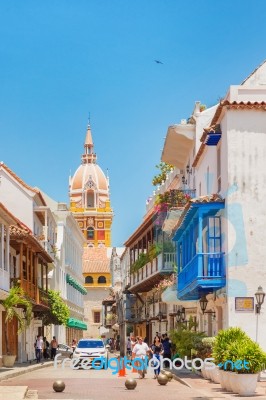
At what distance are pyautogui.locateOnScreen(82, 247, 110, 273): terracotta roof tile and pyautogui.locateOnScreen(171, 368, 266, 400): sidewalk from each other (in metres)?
104

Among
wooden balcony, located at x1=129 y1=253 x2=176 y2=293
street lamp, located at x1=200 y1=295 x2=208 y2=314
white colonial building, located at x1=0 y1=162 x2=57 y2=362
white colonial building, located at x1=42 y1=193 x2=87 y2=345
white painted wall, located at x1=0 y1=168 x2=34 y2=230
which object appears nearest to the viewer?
street lamp, located at x1=200 y1=295 x2=208 y2=314

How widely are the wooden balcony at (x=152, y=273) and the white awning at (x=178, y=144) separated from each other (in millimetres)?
4849

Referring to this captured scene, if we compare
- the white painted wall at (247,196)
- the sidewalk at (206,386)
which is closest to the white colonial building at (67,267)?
the sidewalk at (206,386)

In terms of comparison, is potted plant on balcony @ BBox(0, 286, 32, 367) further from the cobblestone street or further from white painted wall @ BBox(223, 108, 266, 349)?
white painted wall @ BBox(223, 108, 266, 349)

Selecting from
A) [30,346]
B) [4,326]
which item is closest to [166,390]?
[4,326]

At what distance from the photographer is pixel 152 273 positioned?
169 ft

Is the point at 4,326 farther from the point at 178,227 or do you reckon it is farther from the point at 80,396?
the point at 80,396

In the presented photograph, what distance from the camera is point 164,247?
47.0m

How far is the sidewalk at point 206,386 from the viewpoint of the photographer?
21344mm

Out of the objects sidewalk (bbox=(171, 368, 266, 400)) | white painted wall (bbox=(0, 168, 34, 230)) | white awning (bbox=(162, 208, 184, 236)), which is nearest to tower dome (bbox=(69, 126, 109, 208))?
white painted wall (bbox=(0, 168, 34, 230))

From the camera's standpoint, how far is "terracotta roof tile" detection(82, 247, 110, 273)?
137m

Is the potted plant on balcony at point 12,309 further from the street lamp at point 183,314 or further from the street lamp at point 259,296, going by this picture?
the street lamp at point 259,296

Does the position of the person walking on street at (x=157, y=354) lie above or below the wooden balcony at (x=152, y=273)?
below

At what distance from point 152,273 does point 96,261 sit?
8889cm
